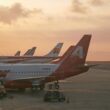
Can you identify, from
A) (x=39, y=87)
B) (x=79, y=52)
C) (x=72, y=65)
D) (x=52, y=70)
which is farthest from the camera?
(x=39, y=87)

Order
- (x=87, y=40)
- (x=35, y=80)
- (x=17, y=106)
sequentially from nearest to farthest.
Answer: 1. (x=17, y=106)
2. (x=35, y=80)
3. (x=87, y=40)

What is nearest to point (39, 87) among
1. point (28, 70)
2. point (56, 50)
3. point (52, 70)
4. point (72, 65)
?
point (28, 70)

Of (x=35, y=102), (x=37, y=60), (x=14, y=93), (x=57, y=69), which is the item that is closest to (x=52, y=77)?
(x=57, y=69)

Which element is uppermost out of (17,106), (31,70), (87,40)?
(87,40)

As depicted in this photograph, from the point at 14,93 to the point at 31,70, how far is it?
13.9ft

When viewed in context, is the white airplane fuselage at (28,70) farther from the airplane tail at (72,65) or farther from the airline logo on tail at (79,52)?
the airline logo on tail at (79,52)

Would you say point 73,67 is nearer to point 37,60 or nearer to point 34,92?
point 34,92

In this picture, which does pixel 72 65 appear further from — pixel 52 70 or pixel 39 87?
pixel 39 87

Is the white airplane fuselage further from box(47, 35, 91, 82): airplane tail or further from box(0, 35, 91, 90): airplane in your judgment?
box(47, 35, 91, 82): airplane tail

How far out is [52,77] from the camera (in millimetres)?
52438

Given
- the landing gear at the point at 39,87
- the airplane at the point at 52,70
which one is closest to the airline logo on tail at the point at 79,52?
the airplane at the point at 52,70

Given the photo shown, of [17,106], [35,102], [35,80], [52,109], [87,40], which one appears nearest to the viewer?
[52,109]

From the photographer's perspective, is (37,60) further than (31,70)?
Yes

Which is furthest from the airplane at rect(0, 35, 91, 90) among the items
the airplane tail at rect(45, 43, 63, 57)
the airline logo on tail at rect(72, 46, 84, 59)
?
the airplane tail at rect(45, 43, 63, 57)
